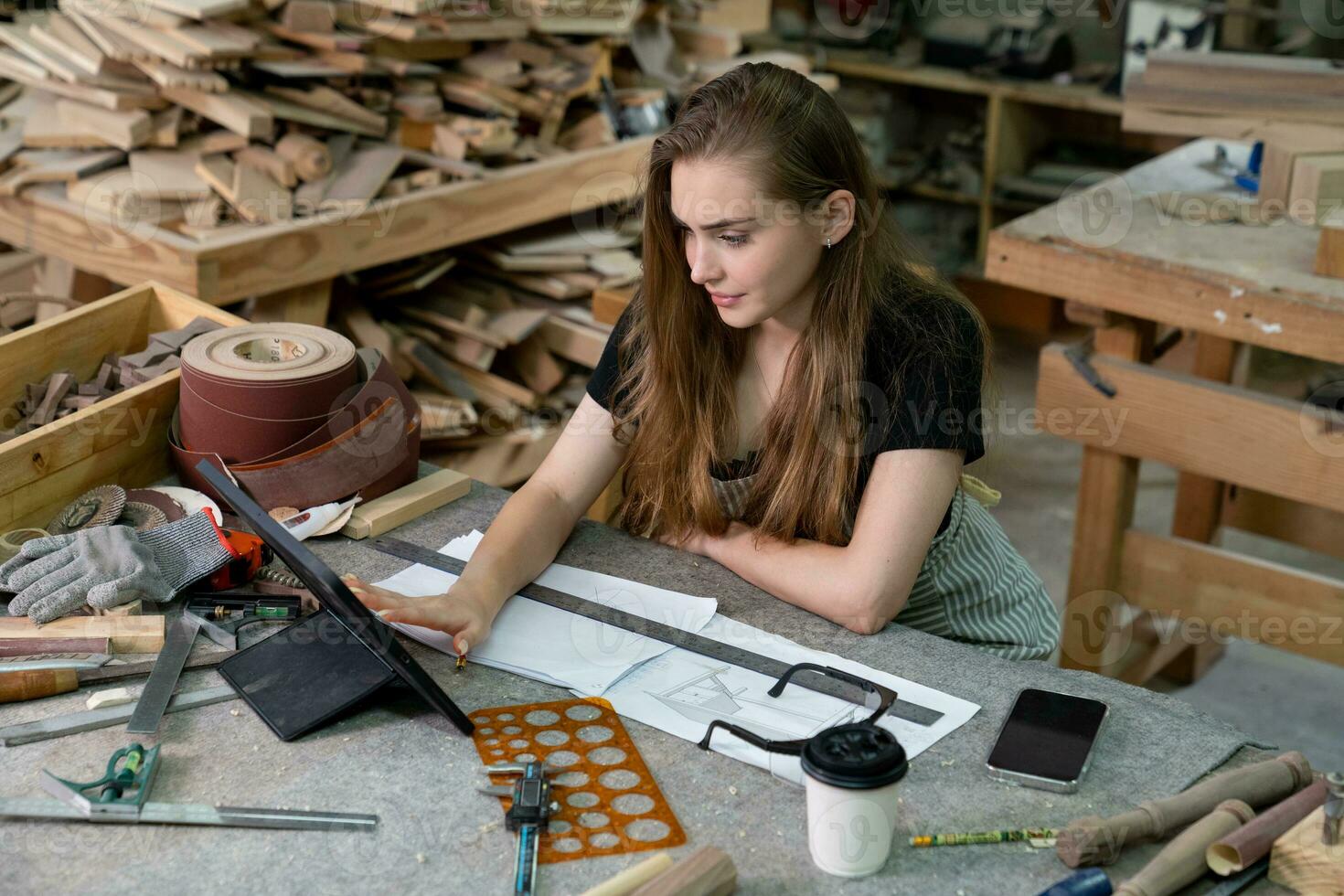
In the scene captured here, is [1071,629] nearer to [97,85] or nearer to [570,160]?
[570,160]

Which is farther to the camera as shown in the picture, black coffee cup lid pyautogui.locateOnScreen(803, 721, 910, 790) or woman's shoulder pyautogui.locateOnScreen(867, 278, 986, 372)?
woman's shoulder pyautogui.locateOnScreen(867, 278, 986, 372)

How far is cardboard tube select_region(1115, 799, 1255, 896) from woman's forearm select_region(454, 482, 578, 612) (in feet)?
2.74

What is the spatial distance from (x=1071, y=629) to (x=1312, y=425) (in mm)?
837

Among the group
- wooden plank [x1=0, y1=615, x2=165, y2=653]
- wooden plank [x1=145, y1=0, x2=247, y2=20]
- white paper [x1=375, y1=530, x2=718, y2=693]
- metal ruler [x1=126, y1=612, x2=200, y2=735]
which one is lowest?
white paper [x1=375, y1=530, x2=718, y2=693]

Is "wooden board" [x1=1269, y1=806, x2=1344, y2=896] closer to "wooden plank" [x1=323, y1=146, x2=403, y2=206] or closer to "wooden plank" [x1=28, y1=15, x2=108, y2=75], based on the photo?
"wooden plank" [x1=323, y1=146, x2=403, y2=206]

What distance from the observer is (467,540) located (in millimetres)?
1929

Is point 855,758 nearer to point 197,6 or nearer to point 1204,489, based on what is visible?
point 197,6

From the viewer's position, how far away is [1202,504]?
11.5 feet

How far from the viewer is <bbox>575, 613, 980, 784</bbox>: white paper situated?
1.48 meters

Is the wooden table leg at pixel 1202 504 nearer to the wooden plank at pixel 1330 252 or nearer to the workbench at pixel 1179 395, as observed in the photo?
the workbench at pixel 1179 395

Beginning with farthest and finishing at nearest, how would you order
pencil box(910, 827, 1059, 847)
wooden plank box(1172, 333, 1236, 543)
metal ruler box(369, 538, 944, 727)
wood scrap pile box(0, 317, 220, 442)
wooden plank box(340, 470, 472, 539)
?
wooden plank box(1172, 333, 1236, 543), wood scrap pile box(0, 317, 220, 442), wooden plank box(340, 470, 472, 539), metal ruler box(369, 538, 944, 727), pencil box(910, 827, 1059, 847)

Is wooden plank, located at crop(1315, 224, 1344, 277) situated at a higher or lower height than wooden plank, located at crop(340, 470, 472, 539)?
higher

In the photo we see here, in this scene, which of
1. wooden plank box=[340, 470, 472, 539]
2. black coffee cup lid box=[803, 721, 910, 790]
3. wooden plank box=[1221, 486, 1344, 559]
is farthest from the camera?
wooden plank box=[1221, 486, 1344, 559]

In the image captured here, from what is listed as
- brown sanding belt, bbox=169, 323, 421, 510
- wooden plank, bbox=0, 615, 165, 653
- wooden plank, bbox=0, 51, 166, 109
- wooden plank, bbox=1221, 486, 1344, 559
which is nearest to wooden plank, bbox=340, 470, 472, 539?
brown sanding belt, bbox=169, 323, 421, 510
